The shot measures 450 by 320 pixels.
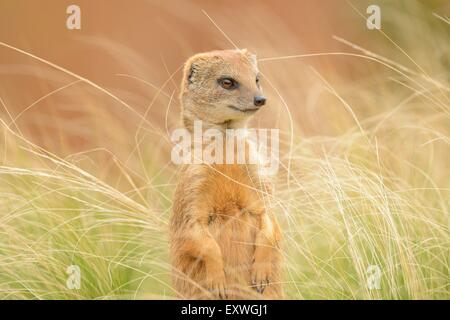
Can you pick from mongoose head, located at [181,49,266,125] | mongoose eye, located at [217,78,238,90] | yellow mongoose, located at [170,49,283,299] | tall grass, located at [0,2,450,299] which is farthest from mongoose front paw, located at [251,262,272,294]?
mongoose eye, located at [217,78,238,90]

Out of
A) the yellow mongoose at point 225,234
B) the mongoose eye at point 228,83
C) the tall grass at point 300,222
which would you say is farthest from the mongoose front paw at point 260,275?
the mongoose eye at point 228,83

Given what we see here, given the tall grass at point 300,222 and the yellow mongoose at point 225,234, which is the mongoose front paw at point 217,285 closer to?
the yellow mongoose at point 225,234

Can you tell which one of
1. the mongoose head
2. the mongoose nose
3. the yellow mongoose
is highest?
the mongoose head

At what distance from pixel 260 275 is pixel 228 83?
119 centimetres

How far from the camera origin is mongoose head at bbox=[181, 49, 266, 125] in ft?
14.7

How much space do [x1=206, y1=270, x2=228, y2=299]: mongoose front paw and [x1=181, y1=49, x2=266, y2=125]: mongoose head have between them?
0.92 metres

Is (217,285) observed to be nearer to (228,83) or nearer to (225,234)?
(225,234)

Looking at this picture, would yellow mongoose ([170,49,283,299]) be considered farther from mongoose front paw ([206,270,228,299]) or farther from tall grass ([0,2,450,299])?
tall grass ([0,2,450,299])

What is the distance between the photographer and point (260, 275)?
4.29 metres

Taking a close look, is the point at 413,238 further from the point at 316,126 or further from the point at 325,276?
the point at 316,126

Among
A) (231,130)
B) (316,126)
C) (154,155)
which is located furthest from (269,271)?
(316,126)

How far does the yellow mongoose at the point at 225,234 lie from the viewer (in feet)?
13.9

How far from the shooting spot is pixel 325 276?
4.54 m

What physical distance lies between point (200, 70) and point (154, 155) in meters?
1.59
